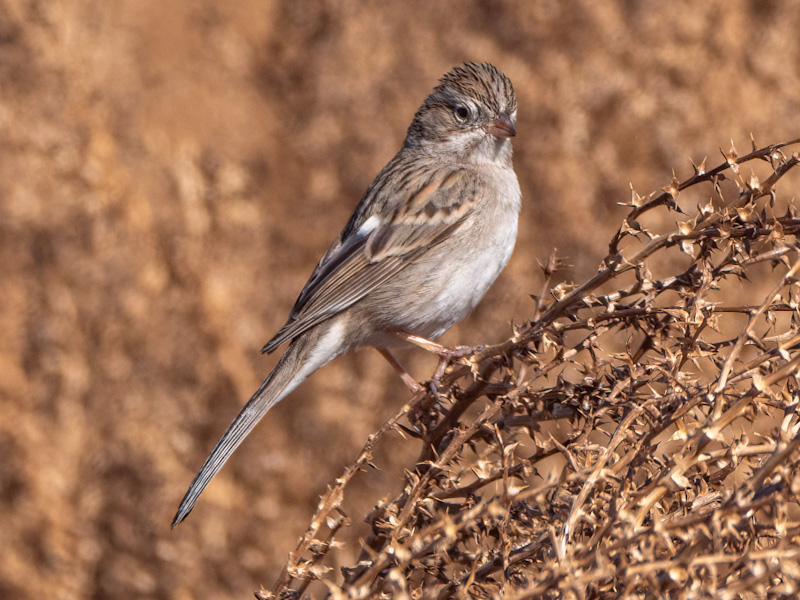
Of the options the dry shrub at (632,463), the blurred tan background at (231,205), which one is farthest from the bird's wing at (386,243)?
the dry shrub at (632,463)

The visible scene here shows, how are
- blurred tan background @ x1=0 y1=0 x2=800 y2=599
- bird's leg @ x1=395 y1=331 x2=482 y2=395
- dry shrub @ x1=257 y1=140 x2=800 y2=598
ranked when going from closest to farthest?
dry shrub @ x1=257 y1=140 x2=800 y2=598 → bird's leg @ x1=395 y1=331 x2=482 y2=395 → blurred tan background @ x1=0 y1=0 x2=800 y2=599

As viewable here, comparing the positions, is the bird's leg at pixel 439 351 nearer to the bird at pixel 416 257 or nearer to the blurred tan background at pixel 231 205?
the bird at pixel 416 257

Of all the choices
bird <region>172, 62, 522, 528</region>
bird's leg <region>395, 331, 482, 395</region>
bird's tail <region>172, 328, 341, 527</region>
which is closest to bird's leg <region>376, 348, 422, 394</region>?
bird <region>172, 62, 522, 528</region>

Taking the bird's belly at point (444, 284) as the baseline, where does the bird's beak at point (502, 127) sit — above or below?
above

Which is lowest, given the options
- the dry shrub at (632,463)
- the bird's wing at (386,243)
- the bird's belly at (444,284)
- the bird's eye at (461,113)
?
the dry shrub at (632,463)

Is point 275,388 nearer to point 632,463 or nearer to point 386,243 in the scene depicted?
point 386,243

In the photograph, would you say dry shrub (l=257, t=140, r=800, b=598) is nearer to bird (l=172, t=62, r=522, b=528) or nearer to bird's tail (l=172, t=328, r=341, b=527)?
bird's tail (l=172, t=328, r=341, b=527)
